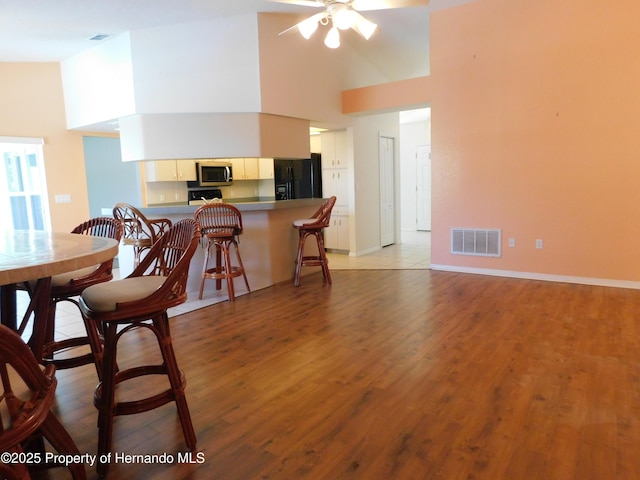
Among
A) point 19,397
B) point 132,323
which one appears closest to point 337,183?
point 132,323

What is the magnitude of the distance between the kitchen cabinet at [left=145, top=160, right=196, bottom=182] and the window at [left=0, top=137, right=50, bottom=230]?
160cm

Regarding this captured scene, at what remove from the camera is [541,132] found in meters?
4.70

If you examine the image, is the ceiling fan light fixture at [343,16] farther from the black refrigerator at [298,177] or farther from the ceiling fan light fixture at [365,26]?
the black refrigerator at [298,177]

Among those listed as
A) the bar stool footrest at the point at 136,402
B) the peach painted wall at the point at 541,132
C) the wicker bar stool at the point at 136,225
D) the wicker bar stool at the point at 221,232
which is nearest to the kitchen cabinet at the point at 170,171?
the wicker bar stool at the point at 136,225

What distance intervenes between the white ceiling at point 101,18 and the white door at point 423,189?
4089 millimetres

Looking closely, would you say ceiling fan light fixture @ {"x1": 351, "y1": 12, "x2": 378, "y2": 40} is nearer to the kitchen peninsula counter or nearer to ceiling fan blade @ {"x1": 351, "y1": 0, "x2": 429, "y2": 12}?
ceiling fan blade @ {"x1": 351, "y1": 0, "x2": 429, "y2": 12}

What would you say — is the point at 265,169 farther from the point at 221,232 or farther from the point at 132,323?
the point at 132,323

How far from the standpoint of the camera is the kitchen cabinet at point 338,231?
22.3ft

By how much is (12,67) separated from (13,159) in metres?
1.24

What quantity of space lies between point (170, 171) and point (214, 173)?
1.98ft

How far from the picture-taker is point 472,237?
17.2ft

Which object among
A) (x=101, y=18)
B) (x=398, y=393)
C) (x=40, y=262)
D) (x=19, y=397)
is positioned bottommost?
(x=398, y=393)

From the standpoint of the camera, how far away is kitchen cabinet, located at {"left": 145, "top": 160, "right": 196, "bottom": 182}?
5734 mm

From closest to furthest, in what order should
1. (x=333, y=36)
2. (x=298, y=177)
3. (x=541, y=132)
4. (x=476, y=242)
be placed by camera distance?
(x=333, y=36)
(x=541, y=132)
(x=476, y=242)
(x=298, y=177)
